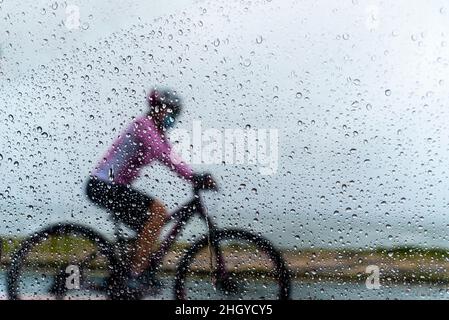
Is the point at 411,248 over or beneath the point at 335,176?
beneath

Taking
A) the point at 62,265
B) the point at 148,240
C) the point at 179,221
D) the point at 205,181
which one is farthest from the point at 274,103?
the point at 62,265

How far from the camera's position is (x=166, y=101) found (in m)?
2.33

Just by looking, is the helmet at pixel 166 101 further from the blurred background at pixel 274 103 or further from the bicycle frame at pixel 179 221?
the bicycle frame at pixel 179 221

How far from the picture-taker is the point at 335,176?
230 cm

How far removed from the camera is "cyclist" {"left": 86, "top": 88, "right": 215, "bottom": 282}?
2.33 m

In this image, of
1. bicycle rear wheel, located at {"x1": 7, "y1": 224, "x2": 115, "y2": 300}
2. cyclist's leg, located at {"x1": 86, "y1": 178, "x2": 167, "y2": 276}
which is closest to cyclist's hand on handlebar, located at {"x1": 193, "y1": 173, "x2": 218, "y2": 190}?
cyclist's leg, located at {"x1": 86, "y1": 178, "x2": 167, "y2": 276}

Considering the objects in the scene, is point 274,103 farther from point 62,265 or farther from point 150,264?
point 62,265

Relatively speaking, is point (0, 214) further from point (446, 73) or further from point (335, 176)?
point (446, 73)

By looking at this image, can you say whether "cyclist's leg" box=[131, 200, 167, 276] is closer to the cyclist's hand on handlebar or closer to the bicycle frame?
the bicycle frame

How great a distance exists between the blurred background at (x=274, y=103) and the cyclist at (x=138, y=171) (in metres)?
0.05

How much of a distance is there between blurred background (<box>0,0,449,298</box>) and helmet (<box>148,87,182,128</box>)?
3cm
